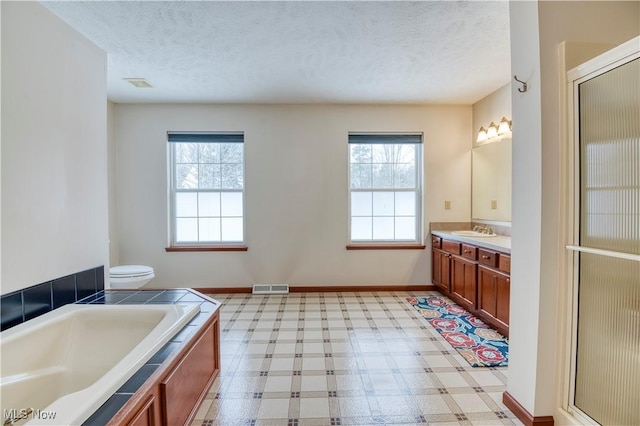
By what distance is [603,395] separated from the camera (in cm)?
139

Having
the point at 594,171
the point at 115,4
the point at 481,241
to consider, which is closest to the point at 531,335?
the point at 594,171

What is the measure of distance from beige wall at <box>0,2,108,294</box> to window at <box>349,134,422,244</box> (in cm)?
277

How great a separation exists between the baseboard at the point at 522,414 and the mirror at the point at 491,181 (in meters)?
2.00

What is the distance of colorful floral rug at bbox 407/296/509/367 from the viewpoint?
228 cm

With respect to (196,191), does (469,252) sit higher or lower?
lower

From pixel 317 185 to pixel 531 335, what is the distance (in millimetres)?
2811

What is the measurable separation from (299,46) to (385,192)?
87.9 inches

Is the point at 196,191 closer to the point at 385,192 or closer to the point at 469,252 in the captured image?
the point at 385,192

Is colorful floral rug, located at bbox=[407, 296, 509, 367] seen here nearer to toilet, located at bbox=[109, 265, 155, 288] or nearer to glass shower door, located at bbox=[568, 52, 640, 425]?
glass shower door, located at bbox=[568, 52, 640, 425]

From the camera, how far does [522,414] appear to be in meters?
1.60

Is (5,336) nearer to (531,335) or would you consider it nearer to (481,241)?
(531,335)

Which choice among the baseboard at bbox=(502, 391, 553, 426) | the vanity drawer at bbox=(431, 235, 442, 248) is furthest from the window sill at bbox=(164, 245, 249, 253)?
the baseboard at bbox=(502, 391, 553, 426)

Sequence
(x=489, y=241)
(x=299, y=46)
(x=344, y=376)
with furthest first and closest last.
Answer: (x=489, y=241)
(x=299, y=46)
(x=344, y=376)

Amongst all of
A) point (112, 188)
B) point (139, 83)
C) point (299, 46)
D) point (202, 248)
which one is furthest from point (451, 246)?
point (112, 188)
